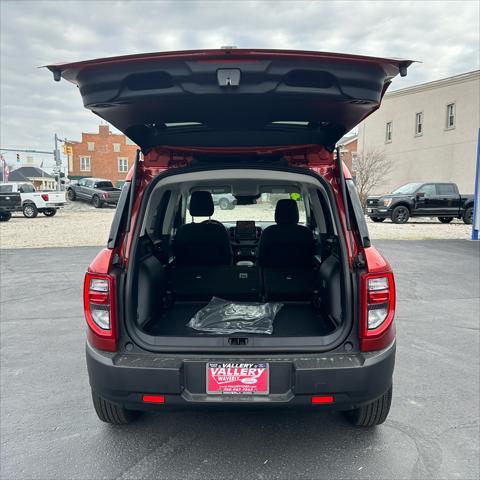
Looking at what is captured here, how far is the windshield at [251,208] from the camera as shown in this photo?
477 cm

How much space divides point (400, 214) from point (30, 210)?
17.2 meters

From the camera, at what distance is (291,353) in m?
2.26

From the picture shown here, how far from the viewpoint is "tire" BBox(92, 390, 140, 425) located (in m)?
2.60

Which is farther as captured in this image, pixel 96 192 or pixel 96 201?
pixel 96 201

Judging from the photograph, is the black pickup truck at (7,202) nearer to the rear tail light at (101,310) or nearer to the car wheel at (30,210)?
the car wheel at (30,210)

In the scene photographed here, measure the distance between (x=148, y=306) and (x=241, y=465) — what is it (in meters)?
1.14

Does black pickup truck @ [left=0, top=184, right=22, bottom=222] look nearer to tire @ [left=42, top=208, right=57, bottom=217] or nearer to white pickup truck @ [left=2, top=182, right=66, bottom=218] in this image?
white pickup truck @ [left=2, top=182, right=66, bottom=218]

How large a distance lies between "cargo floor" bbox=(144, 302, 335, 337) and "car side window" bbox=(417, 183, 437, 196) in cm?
1571

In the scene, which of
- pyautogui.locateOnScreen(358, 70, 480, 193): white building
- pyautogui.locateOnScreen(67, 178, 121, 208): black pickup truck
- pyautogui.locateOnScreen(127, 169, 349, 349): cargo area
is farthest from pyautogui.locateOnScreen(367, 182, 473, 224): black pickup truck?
Result: pyautogui.locateOnScreen(67, 178, 121, 208): black pickup truck

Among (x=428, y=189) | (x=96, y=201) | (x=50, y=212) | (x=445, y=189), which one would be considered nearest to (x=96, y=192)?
(x=96, y=201)

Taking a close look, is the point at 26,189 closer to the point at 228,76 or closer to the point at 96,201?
the point at 96,201

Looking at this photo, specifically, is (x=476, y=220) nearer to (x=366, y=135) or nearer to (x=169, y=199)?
(x=169, y=199)

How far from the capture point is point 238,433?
2668 mm

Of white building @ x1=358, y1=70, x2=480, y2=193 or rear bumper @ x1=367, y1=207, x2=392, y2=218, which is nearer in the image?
rear bumper @ x1=367, y1=207, x2=392, y2=218
